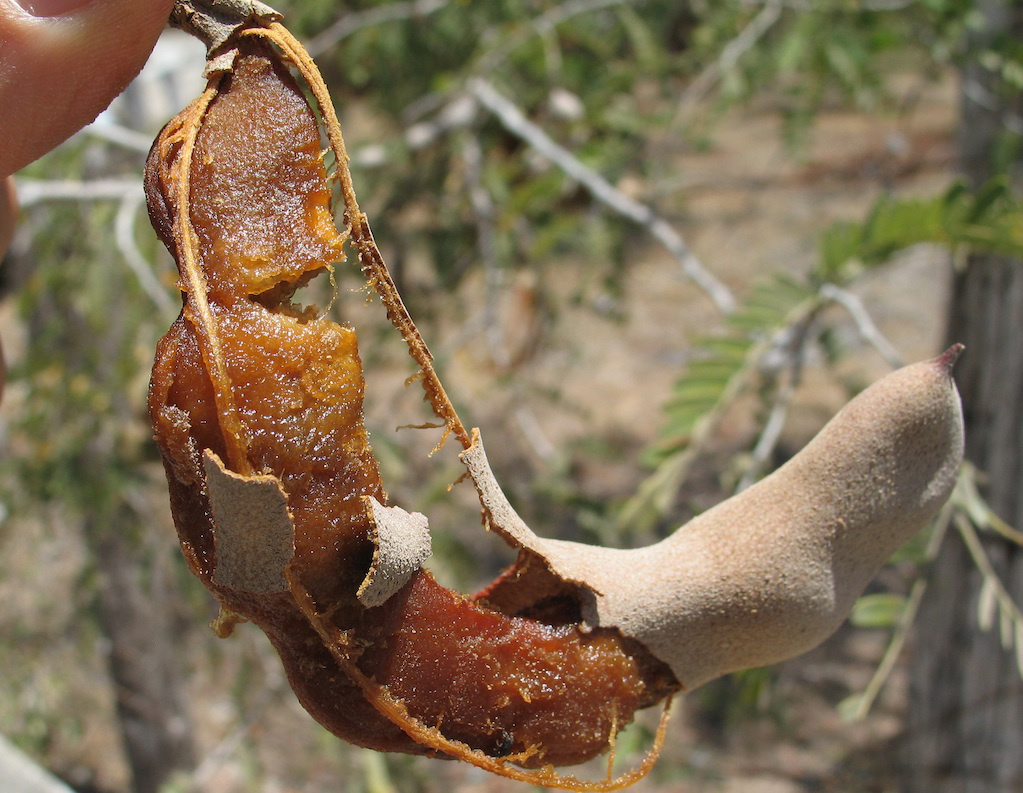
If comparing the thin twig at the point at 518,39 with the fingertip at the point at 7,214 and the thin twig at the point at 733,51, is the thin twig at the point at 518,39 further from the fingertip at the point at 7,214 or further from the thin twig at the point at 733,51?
the fingertip at the point at 7,214

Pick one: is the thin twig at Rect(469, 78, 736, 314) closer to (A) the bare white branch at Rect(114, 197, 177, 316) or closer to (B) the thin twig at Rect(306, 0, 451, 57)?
(B) the thin twig at Rect(306, 0, 451, 57)

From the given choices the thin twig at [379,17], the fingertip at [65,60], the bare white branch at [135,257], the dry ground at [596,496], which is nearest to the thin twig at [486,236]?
the dry ground at [596,496]

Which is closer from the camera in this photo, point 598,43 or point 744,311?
point 744,311

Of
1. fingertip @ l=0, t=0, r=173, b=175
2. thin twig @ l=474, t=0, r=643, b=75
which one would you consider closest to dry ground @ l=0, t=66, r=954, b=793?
thin twig @ l=474, t=0, r=643, b=75

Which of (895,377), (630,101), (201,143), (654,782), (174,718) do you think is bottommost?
(654,782)

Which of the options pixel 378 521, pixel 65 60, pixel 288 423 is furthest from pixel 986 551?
pixel 65 60

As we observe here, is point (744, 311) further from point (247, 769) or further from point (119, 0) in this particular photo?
point (247, 769)

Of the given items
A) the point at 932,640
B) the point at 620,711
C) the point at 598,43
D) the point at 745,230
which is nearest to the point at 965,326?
the point at 932,640
